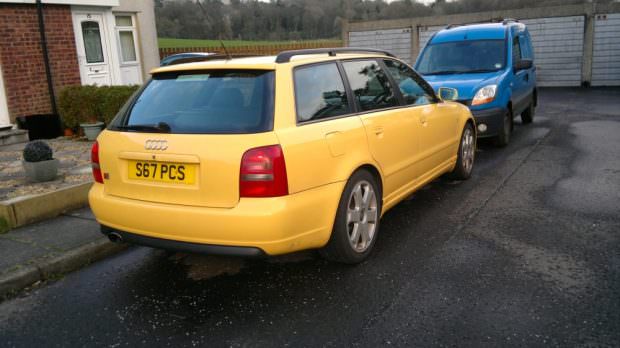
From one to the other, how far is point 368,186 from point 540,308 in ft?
5.09

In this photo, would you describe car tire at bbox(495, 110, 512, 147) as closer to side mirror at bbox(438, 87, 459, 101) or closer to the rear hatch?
side mirror at bbox(438, 87, 459, 101)

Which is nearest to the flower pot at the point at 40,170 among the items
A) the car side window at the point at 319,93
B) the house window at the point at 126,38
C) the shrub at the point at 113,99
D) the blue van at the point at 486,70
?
the shrub at the point at 113,99

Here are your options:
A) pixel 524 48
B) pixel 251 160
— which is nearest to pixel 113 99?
pixel 251 160

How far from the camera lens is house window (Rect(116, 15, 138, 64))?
1420 centimetres

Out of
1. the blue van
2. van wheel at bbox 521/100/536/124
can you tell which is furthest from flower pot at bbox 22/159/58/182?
van wheel at bbox 521/100/536/124

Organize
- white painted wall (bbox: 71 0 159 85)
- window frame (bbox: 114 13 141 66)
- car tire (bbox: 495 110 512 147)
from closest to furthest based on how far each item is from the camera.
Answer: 1. car tire (bbox: 495 110 512 147)
2. white painted wall (bbox: 71 0 159 85)
3. window frame (bbox: 114 13 141 66)

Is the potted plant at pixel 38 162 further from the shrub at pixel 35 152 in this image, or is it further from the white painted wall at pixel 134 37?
the white painted wall at pixel 134 37

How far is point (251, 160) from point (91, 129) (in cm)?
716

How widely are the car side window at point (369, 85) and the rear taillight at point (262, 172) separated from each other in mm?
1284

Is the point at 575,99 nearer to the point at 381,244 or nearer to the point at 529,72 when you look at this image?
the point at 529,72

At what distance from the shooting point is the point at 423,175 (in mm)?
5414

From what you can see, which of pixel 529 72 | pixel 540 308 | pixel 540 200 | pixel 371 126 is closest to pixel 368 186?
pixel 371 126

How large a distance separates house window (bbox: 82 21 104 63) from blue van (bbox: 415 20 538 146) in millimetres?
7468

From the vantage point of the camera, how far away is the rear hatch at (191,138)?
3432mm
